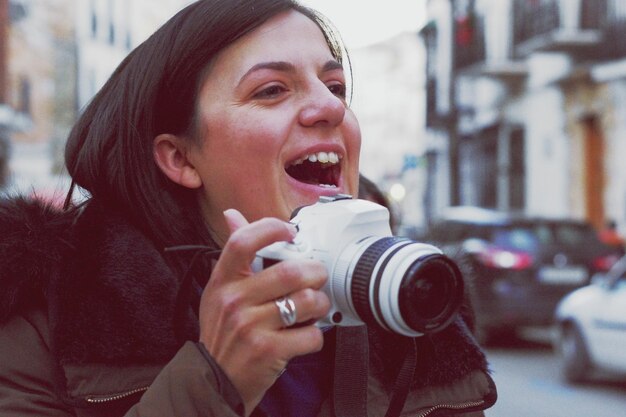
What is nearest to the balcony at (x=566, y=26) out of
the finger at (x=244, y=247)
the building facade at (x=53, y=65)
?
the building facade at (x=53, y=65)

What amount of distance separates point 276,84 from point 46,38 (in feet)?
121

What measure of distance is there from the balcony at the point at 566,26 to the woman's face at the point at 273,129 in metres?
19.3

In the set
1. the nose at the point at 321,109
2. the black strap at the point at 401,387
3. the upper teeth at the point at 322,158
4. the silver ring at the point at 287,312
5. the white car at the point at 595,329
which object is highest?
the nose at the point at 321,109

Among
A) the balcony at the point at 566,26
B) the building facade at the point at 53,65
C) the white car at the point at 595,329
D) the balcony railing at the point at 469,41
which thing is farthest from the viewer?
the building facade at the point at 53,65

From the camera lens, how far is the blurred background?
9336mm

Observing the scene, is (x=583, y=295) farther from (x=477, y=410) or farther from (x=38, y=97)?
(x=38, y=97)

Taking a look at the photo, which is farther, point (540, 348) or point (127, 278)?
point (540, 348)

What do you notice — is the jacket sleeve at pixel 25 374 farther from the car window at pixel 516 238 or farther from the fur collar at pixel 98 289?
the car window at pixel 516 238

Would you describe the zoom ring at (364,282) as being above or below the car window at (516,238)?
above

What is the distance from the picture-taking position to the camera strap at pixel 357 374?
1.90m

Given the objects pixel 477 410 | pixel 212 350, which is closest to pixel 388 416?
pixel 477 410

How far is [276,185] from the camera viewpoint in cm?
198

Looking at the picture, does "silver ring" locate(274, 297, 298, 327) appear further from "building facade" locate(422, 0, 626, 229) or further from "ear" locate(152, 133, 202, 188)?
"building facade" locate(422, 0, 626, 229)

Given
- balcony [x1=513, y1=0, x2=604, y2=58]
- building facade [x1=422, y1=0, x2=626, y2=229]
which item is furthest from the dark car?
balcony [x1=513, y1=0, x2=604, y2=58]
